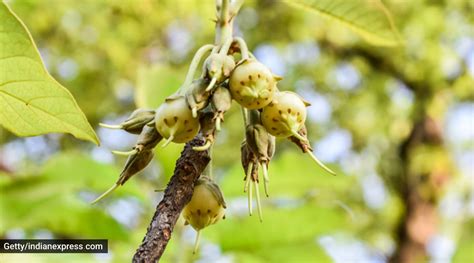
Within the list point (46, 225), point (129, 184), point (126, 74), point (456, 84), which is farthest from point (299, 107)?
point (456, 84)

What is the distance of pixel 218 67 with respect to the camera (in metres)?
0.43

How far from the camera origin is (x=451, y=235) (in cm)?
554

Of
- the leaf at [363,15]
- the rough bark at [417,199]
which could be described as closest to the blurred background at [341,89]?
the rough bark at [417,199]

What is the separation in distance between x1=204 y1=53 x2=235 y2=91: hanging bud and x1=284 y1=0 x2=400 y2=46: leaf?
0.63 ft

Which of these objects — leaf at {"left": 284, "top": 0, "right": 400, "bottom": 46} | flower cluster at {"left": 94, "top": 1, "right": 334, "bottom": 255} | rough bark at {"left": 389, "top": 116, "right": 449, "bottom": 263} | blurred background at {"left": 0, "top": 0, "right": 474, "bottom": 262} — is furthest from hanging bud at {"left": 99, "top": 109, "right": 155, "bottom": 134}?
rough bark at {"left": 389, "top": 116, "right": 449, "bottom": 263}

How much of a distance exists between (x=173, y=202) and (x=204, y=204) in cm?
4

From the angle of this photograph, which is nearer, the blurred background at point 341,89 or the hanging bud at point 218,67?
the hanging bud at point 218,67

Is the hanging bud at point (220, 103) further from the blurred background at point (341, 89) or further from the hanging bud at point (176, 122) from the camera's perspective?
the blurred background at point (341, 89)

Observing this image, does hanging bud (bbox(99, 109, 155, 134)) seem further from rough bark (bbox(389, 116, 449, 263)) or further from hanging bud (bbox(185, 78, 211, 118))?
rough bark (bbox(389, 116, 449, 263))

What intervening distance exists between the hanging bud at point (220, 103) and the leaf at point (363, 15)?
21 centimetres

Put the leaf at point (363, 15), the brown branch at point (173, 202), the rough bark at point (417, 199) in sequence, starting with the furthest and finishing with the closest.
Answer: the rough bark at point (417, 199) → the leaf at point (363, 15) → the brown branch at point (173, 202)

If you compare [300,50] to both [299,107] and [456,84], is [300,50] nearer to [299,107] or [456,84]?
[456,84]

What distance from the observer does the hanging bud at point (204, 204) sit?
0.44 meters

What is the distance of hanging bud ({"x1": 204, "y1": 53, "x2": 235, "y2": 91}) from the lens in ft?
1.39
